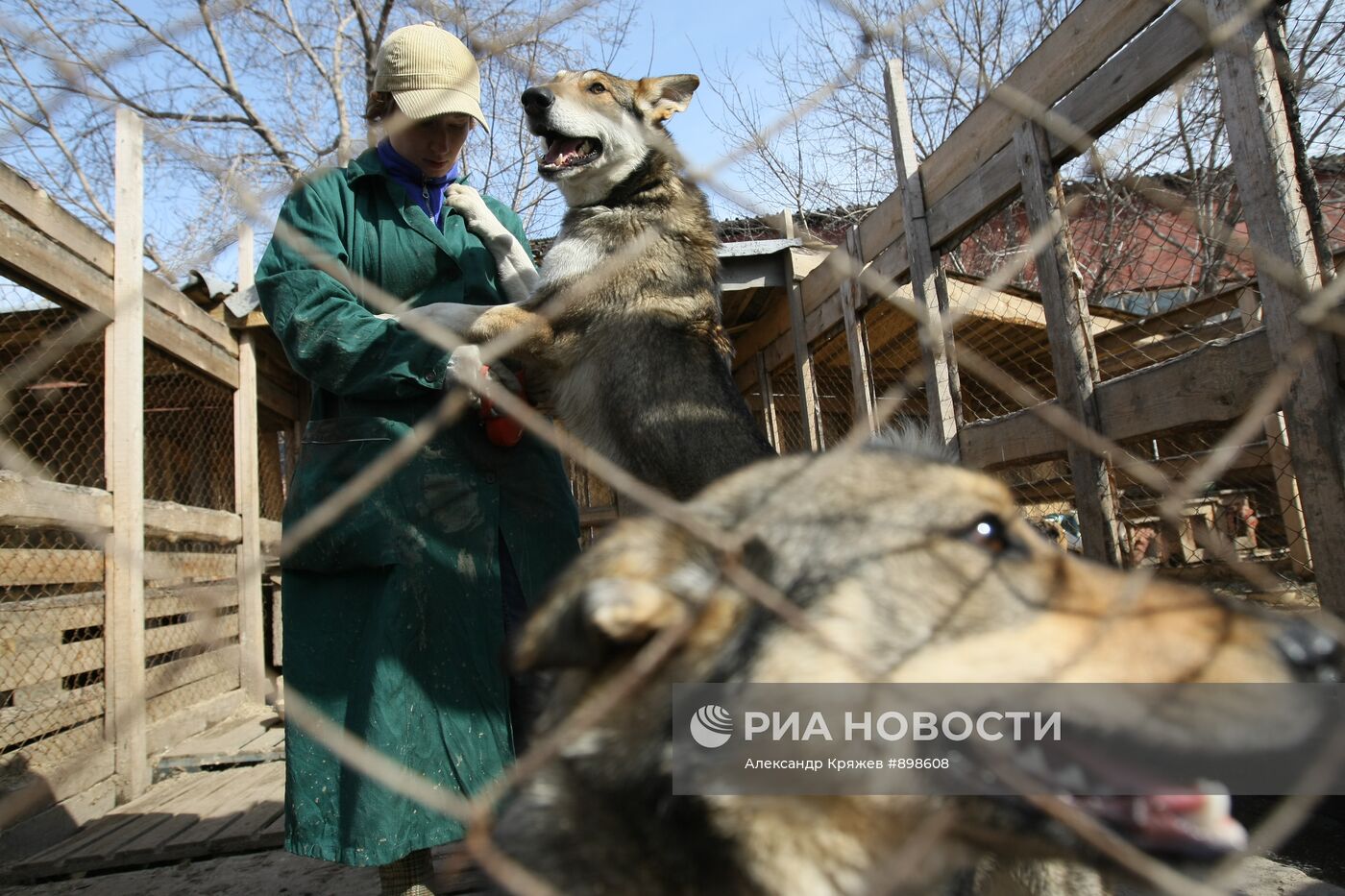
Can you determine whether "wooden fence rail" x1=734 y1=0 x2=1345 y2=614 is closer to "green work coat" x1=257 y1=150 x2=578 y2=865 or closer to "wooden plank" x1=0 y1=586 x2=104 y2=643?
"green work coat" x1=257 y1=150 x2=578 y2=865

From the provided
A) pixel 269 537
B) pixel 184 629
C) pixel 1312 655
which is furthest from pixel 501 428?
pixel 269 537

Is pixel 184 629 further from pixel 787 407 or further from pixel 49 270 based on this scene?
pixel 787 407

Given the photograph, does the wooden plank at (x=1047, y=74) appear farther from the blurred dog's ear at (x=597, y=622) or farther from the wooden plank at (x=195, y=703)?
the wooden plank at (x=195, y=703)

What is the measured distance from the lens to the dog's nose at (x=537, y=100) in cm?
425

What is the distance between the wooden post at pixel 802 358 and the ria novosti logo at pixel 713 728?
521 centimetres

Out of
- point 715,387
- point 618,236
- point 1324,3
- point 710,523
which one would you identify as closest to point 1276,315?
point 715,387

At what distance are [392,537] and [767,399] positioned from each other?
19.5 feet

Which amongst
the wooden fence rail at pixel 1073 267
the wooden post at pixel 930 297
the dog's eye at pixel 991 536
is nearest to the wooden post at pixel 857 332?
the wooden fence rail at pixel 1073 267

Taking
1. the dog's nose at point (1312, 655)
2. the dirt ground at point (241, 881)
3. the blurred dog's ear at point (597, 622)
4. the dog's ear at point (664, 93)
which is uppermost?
the dog's ear at point (664, 93)

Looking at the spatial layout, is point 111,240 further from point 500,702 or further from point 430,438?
point 500,702

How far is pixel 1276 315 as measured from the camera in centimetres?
276

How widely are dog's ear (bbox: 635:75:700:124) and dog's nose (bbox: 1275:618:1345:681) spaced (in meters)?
4.05

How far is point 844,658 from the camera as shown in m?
1.32

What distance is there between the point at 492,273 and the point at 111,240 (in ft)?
10.2
